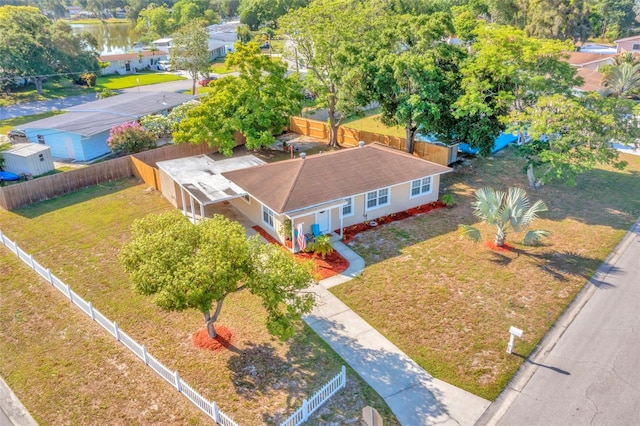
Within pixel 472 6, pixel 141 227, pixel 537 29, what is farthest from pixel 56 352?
pixel 472 6

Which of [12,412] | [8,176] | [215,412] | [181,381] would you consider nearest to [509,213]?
[215,412]

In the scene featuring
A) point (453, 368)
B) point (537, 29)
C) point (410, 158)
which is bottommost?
point (453, 368)

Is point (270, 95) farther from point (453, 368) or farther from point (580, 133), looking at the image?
point (453, 368)

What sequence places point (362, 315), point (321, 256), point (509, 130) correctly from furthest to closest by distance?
point (509, 130) < point (321, 256) < point (362, 315)

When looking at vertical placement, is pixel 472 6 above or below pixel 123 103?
above

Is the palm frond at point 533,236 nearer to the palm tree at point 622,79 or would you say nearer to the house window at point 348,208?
the house window at point 348,208
